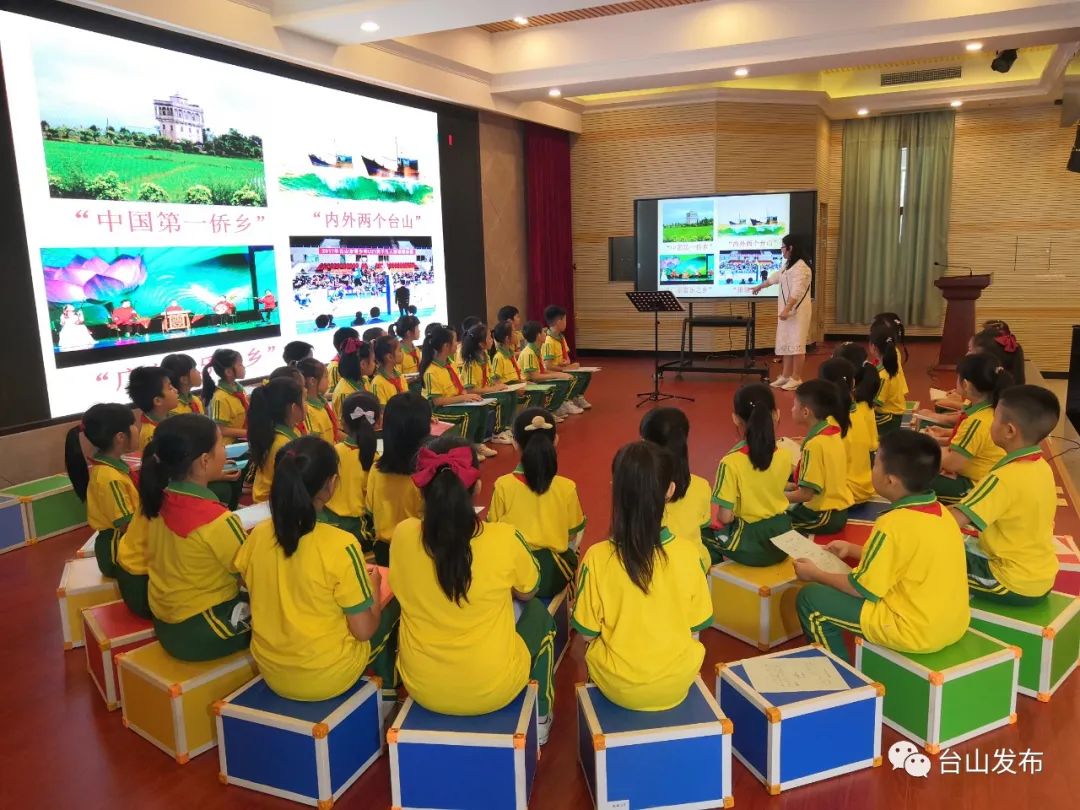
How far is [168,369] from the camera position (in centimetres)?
460

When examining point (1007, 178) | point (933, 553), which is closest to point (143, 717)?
point (933, 553)

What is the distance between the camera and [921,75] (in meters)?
10.0

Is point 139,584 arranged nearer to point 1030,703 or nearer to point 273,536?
point 273,536

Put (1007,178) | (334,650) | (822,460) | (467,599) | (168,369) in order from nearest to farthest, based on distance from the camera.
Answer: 1. (467,599)
2. (334,650)
3. (822,460)
4. (168,369)
5. (1007,178)

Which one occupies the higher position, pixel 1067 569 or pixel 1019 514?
pixel 1019 514

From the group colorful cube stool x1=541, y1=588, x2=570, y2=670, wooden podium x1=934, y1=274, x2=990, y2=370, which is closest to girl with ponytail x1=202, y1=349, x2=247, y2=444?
colorful cube stool x1=541, y1=588, x2=570, y2=670

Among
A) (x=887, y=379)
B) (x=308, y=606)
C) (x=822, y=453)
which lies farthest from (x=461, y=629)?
(x=887, y=379)

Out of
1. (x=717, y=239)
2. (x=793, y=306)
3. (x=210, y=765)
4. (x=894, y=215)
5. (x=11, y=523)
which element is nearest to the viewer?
(x=210, y=765)

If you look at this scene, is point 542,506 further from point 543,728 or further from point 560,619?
point 543,728

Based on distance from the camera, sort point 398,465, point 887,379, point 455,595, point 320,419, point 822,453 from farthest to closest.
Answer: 1. point 887,379
2. point 320,419
3. point 822,453
4. point 398,465
5. point 455,595

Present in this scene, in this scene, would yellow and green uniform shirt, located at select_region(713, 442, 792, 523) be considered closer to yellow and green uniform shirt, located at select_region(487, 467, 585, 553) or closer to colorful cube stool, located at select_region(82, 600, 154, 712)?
yellow and green uniform shirt, located at select_region(487, 467, 585, 553)

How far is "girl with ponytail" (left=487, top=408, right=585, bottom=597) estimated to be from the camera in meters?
2.82

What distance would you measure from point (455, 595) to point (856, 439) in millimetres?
2828

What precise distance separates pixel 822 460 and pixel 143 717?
109 inches
